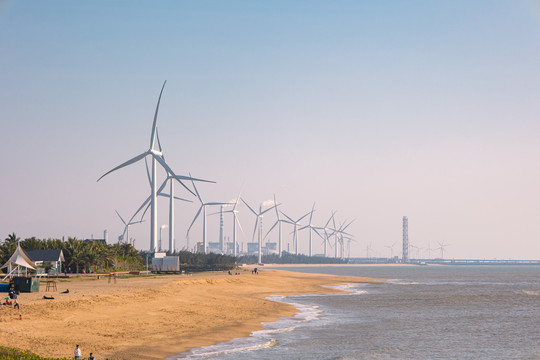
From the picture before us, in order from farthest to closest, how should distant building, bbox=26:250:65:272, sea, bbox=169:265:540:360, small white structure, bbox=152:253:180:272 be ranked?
1. small white structure, bbox=152:253:180:272
2. distant building, bbox=26:250:65:272
3. sea, bbox=169:265:540:360

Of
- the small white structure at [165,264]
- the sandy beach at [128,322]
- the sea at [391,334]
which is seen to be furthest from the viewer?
the small white structure at [165,264]

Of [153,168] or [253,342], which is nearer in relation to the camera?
[253,342]

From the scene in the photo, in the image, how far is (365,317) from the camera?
57781 mm

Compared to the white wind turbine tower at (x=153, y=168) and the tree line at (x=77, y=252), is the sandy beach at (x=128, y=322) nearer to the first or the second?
the tree line at (x=77, y=252)

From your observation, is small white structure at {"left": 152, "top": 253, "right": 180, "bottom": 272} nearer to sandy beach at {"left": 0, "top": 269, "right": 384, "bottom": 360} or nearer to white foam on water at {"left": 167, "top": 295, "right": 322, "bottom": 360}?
sandy beach at {"left": 0, "top": 269, "right": 384, "bottom": 360}

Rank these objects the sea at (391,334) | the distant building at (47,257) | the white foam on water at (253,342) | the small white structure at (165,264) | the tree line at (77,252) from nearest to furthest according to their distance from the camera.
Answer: the white foam on water at (253,342) < the sea at (391,334) < the distant building at (47,257) < the tree line at (77,252) < the small white structure at (165,264)

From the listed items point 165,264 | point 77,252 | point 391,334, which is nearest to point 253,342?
point 391,334

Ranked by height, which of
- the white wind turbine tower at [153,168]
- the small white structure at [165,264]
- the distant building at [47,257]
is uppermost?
the white wind turbine tower at [153,168]

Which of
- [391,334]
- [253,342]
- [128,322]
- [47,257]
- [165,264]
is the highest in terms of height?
[47,257]

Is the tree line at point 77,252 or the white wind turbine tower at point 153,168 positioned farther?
the white wind turbine tower at point 153,168

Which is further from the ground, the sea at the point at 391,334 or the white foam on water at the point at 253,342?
the white foam on water at the point at 253,342

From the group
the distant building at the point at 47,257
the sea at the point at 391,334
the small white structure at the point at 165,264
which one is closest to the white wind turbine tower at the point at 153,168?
the small white structure at the point at 165,264

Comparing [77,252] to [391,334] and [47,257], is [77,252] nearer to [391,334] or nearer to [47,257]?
[47,257]

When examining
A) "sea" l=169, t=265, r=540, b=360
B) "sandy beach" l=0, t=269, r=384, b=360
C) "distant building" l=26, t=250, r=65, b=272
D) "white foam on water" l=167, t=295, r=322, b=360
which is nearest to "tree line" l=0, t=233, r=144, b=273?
"distant building" l=26, t=250, r=65, b=272
